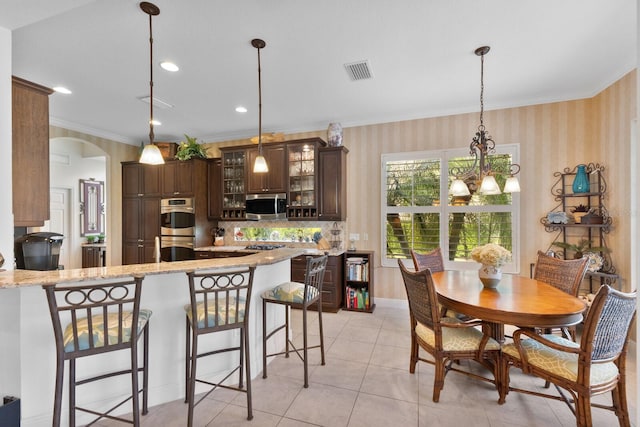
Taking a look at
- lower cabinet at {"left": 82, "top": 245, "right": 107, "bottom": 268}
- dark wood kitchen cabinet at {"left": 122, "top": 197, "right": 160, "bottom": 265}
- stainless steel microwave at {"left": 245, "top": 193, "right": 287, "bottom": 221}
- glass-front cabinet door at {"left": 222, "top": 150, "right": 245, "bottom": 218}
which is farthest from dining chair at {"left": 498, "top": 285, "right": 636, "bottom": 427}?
lower cabinet at {"left": 82, "top": 245, "right": 107, "bottom": 268}

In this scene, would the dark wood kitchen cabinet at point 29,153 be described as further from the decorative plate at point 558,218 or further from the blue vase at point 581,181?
the blue vase at point 581,181

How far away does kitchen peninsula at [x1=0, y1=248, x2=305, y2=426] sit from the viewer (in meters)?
1.74

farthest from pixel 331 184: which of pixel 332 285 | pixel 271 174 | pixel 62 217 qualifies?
pixel 62 217

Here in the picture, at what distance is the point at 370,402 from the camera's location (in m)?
2.21

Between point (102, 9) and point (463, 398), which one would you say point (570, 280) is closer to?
point (463, 398)

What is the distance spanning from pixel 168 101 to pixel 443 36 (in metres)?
3.43

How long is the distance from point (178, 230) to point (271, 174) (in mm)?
1959

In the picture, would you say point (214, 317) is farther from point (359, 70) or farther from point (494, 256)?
point (359, 70)

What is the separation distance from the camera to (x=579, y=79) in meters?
3.30

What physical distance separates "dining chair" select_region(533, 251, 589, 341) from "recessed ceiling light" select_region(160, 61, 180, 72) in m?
4.33

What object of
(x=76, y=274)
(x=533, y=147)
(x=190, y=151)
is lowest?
(x=76, y=274)

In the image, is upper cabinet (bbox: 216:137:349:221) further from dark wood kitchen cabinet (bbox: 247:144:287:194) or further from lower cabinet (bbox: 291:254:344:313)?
lower cabinet (bbox: 291:254:344:313)

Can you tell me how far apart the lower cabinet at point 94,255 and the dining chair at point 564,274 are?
25.5 feet

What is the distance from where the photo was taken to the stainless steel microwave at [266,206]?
4773 mm
